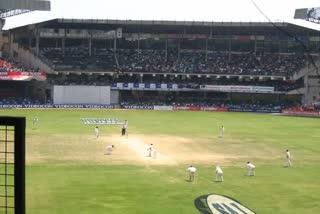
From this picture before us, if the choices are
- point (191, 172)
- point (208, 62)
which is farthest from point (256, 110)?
point (191, 172)

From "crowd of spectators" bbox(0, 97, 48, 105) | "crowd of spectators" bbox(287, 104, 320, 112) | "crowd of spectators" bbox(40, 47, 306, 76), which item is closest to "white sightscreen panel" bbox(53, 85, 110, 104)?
"crowd of spectators" bbox(0, 97, 48, 105)

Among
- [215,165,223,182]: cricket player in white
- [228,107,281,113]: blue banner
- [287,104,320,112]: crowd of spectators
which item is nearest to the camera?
[215,165,223,182]: cricket player in white

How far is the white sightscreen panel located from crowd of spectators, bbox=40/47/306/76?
7.20 m

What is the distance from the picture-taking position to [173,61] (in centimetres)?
10562

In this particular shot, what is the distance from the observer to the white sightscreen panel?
92312mm

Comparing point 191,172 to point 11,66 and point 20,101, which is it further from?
point 11,66

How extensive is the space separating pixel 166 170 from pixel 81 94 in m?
61.6

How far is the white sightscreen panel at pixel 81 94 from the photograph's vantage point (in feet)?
303

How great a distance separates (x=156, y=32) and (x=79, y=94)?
82.1ft

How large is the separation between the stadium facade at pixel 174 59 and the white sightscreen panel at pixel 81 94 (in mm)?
1363

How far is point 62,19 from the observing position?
98.4 metres

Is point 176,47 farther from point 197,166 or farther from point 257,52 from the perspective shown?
point 197,166

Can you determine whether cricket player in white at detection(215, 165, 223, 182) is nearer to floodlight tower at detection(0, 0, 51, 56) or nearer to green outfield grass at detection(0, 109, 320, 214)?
green outfield grass at detection(0, 109, 320, 214)

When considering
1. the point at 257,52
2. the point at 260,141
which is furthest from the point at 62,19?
→ the point at 260,141
